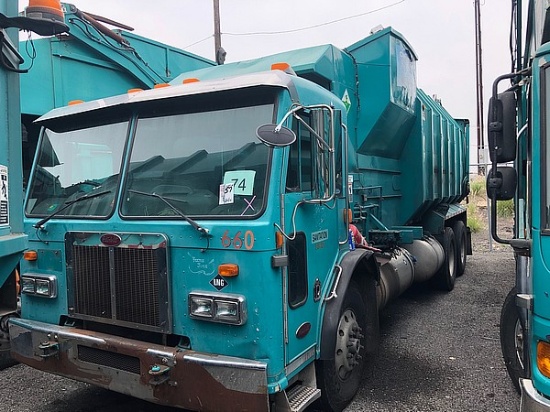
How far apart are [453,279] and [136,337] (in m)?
6.18

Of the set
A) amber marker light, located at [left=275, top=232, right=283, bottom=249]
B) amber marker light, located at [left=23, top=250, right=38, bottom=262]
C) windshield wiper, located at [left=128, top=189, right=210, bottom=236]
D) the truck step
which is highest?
windshield wiper, located at [left=128, top=189, right=210, bottom=236]

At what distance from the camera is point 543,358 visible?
254cm

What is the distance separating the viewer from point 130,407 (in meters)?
4.00

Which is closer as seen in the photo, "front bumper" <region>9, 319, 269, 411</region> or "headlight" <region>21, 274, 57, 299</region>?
"front bumper" <region>9, 319, 269, 411</region>

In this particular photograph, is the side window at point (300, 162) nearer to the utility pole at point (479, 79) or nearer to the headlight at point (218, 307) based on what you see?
the headlight at point (218, 307)

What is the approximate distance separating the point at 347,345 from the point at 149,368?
1.52 meters

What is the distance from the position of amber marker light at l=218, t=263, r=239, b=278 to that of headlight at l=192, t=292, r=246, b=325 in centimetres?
13

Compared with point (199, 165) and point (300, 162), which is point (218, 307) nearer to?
point (199, 165)

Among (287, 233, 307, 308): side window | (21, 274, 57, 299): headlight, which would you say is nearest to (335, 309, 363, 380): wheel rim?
(287, 233, 307, 308): side window

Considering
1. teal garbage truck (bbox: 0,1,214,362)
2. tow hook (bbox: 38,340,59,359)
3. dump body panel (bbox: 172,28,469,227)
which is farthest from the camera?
teal garbage truck (bbox: 0,1,214,362)

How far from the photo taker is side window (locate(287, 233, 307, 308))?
10.4ft

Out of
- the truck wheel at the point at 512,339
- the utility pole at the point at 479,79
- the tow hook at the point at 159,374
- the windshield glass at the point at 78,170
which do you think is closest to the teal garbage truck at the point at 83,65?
the windshield glass at the point at 78,170

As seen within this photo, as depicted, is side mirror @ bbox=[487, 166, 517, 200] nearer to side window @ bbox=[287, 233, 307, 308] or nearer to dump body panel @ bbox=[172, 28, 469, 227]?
side window @ bbox=[287, 233, 307, 308]

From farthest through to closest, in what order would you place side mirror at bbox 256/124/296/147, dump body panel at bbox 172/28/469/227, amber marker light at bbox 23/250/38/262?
dump body panel at bbox 172/28/469/227, amber marker light at bbox 23/250/38/262, side mirror at bbox 256/124/296/147
